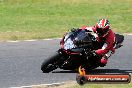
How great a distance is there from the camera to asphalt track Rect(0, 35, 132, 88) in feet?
46.3

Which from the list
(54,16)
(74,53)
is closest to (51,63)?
(74,53)

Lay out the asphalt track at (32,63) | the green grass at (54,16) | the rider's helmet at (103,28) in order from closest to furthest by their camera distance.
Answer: the asphalt track at (32,63), the rider's helmet at (103,28), the green grass at (54,16)

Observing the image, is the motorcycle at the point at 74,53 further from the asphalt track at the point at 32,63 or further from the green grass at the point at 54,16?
the green grass at the point at 54,16

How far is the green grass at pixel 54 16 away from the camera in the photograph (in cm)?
2202

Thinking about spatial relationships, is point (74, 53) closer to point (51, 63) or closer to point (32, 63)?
point (51, 63)

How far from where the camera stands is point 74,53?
1461 cm

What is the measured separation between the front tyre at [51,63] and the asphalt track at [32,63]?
0.17m

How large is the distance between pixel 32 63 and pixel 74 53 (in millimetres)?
2039

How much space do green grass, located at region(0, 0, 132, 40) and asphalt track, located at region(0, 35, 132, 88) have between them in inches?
62.6

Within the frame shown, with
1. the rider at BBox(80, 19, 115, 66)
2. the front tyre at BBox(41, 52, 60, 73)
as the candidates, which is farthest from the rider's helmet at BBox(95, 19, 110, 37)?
the front tyre at BBox(41, 52, 60, 73)

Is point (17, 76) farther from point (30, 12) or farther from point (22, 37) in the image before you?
point (30, 12)

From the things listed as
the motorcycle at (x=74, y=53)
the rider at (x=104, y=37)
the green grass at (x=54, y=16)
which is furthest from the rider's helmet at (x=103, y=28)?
the green grass at (x=54, y=16)

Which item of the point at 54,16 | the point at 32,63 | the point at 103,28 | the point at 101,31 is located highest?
the point at 103,28

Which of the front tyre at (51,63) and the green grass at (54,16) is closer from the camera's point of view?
the front tyre at (51,63)
